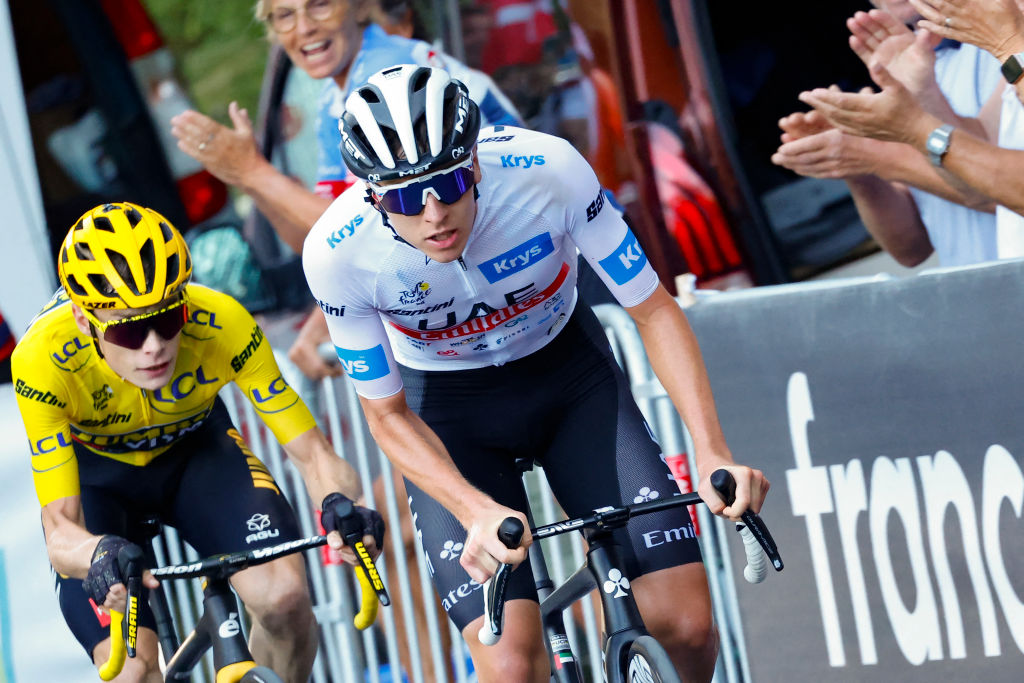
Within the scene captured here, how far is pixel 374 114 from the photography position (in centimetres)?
307

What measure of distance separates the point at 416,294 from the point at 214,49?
12.8 feet

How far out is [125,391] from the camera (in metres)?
4.11

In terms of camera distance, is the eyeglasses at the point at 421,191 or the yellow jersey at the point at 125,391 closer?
the eyeglasses at the point at 421,191

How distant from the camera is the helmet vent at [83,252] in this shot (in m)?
3.79

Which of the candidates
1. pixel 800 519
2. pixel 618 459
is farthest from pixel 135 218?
pixel 800 519

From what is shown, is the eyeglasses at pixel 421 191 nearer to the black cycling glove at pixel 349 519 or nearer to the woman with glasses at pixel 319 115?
the black cycling glove at pixel 349 519

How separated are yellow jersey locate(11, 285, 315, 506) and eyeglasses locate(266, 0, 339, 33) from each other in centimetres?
149

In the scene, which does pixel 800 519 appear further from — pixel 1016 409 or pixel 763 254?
pixel 763 254

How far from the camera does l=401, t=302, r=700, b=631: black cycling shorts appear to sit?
3.39m

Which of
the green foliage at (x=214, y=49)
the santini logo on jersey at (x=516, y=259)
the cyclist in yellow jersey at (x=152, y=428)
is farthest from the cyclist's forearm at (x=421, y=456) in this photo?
the green foliage at (x=214, y=49)

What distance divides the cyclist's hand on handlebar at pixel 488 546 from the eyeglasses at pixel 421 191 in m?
0.76

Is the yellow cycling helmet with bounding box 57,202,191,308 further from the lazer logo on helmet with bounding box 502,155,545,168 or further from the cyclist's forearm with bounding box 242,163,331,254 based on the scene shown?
the lazer logo on helmet with bounding box 502,155,545,168

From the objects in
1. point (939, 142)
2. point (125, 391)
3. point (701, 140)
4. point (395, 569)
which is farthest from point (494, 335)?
point (701, 140)

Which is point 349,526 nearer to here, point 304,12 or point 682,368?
point 682,368
